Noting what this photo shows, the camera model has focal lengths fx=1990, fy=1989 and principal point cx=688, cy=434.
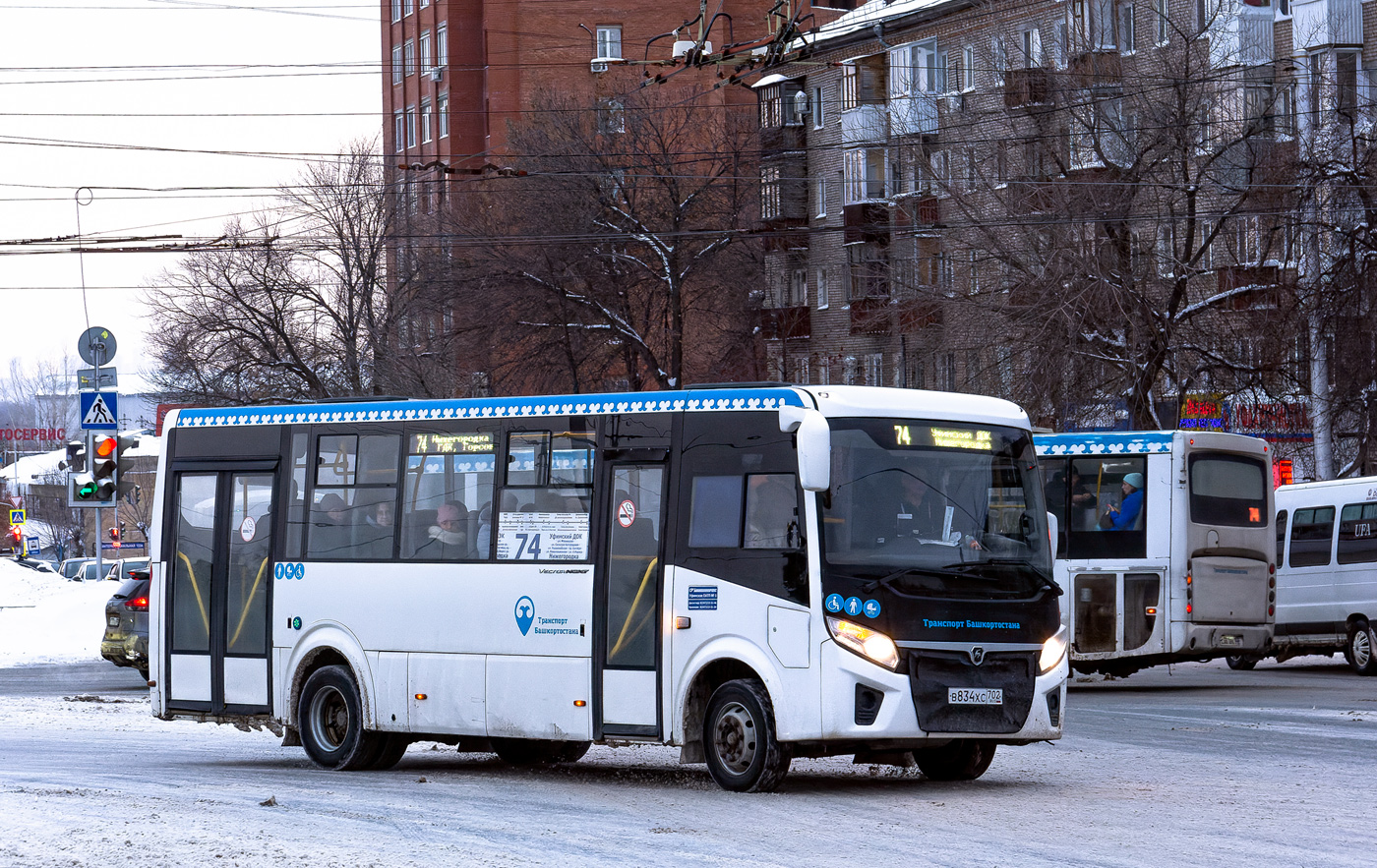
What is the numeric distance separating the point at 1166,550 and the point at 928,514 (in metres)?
11.9

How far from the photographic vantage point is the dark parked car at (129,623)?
29547mm

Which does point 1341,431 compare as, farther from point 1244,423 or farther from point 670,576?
point 670,576

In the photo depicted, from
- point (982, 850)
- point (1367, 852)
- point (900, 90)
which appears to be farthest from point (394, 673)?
point (900, 90)

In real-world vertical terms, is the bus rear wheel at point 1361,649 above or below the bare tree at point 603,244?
below

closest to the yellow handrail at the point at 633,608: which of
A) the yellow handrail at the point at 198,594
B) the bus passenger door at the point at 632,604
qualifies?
the bus passenger door at the point at 632,604

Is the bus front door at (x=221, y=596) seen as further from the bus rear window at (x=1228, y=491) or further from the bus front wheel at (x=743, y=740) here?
the bus rear window at (x=1228, y=491)

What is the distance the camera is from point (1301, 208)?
3225 cm

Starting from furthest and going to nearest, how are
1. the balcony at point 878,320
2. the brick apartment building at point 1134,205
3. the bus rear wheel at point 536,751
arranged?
the balcony at point 878,320, the brick apartment building at point 1134,205, the bus rear wheel at point 536,751

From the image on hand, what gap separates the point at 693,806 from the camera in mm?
12320

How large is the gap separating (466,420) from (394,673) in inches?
79.8

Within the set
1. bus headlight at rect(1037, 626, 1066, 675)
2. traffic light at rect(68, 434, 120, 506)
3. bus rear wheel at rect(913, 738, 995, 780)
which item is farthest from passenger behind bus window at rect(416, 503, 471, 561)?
traffic light at rect(68, 434, 120, 506)

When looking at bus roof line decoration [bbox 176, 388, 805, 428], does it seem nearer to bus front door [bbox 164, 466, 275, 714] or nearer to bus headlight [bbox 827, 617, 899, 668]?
bus front door [bbox 164, 466, 275, 714]

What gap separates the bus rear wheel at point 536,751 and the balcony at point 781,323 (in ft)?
134

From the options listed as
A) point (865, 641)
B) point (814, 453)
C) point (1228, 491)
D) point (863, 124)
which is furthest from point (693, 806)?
point (863, 124)
